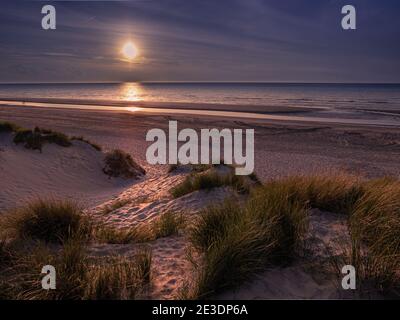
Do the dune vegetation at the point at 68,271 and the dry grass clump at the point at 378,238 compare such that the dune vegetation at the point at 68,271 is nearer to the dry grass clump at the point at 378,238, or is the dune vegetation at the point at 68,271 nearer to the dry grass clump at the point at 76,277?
the dry grass clump at the point at 76,277

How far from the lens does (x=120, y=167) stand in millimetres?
11570

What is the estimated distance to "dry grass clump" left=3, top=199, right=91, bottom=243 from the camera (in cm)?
475

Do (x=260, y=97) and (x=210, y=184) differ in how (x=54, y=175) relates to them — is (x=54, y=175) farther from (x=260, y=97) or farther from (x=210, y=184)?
(x=260, y=97)

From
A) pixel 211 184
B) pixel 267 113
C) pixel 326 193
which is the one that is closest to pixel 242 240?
pixel 326 193

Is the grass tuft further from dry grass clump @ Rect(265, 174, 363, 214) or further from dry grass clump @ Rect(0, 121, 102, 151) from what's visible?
dry grass clump @ Rect(0, 121, 102, 151)

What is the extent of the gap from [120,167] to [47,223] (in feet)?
22.1

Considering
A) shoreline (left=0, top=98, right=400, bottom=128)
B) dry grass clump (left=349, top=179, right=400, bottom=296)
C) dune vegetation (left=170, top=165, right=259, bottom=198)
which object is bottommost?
dry grass clump (left=349, top=179, right=400, bottom=296)

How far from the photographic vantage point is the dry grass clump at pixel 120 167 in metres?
11.4

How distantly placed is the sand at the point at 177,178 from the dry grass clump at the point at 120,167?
0.87 feet

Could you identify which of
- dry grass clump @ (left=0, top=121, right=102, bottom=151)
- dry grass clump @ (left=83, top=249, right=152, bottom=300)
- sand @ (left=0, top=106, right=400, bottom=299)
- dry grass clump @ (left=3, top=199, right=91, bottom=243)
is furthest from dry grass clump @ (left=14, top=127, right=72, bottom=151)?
dry grass clump @ (left=83, top=249, right=152, bottom=300)

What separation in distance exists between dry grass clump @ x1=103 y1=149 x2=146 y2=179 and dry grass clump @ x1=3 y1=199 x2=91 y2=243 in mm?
6107

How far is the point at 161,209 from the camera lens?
712 cm

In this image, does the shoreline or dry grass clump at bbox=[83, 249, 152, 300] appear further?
the shoreline

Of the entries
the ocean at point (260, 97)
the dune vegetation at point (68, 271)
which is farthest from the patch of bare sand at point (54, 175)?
the ocean at point (260, 97)
